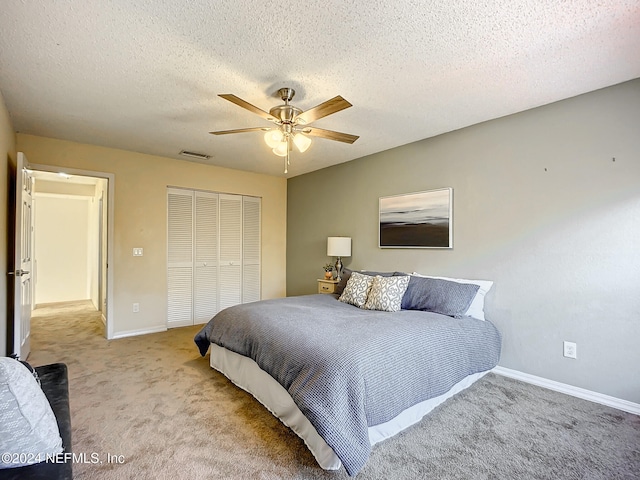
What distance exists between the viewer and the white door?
282cm

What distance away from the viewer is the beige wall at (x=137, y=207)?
386cm

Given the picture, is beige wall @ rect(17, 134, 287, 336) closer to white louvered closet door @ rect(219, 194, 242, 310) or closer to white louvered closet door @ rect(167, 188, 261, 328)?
white louvered closet door @ rect(167, 188, 261, 328)

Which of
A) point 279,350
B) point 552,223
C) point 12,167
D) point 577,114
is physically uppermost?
point 577,114

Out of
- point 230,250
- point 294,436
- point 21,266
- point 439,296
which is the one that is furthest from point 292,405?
point 230,250

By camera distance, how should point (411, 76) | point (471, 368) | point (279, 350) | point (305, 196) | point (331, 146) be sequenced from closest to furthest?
1. point (279, 350)
2. point (411, 76)
3. point (471, 368)
4. point (331, 146)
5. point (305, 196)

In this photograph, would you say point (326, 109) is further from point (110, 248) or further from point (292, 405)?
point (110, 248)

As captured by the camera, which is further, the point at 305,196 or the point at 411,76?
the point at 305,196

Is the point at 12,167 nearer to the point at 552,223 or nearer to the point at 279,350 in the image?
the point at 279,350

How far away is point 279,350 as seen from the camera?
2.11m

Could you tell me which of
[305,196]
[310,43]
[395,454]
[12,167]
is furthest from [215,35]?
[305,196]

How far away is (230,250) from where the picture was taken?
17.0ft

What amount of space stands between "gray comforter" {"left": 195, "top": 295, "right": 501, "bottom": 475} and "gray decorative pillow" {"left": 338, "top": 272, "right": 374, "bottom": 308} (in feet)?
0.75

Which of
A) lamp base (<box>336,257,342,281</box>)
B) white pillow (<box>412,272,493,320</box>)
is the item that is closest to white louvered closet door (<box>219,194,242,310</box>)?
lamp base (<box>336,257,342,281</box>)

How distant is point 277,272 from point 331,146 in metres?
2.60
